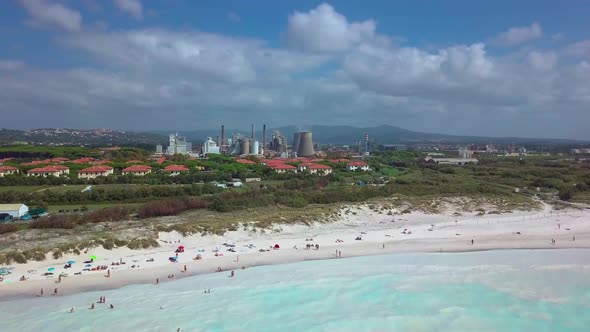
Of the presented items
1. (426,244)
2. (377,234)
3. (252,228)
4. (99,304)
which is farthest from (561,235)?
(99,304)

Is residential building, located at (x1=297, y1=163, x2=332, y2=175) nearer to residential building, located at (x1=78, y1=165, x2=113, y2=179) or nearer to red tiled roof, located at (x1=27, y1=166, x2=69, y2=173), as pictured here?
residential building, located at (x1=78, y1=165, x2=113, y2=179)

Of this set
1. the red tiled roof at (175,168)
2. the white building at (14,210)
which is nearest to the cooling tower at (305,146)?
the red tiled roof at (175,168)

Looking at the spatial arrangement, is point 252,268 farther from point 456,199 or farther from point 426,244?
point 456,199

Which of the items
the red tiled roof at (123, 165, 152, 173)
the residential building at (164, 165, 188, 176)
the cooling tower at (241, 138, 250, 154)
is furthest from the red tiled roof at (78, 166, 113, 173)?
the cooling tower at (241, 138, 250, 154)

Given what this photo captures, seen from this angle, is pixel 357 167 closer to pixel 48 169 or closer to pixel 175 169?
pixel 175 169

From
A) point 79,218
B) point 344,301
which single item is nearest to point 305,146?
point 79,218

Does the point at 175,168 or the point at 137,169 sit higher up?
the point at 175,168
